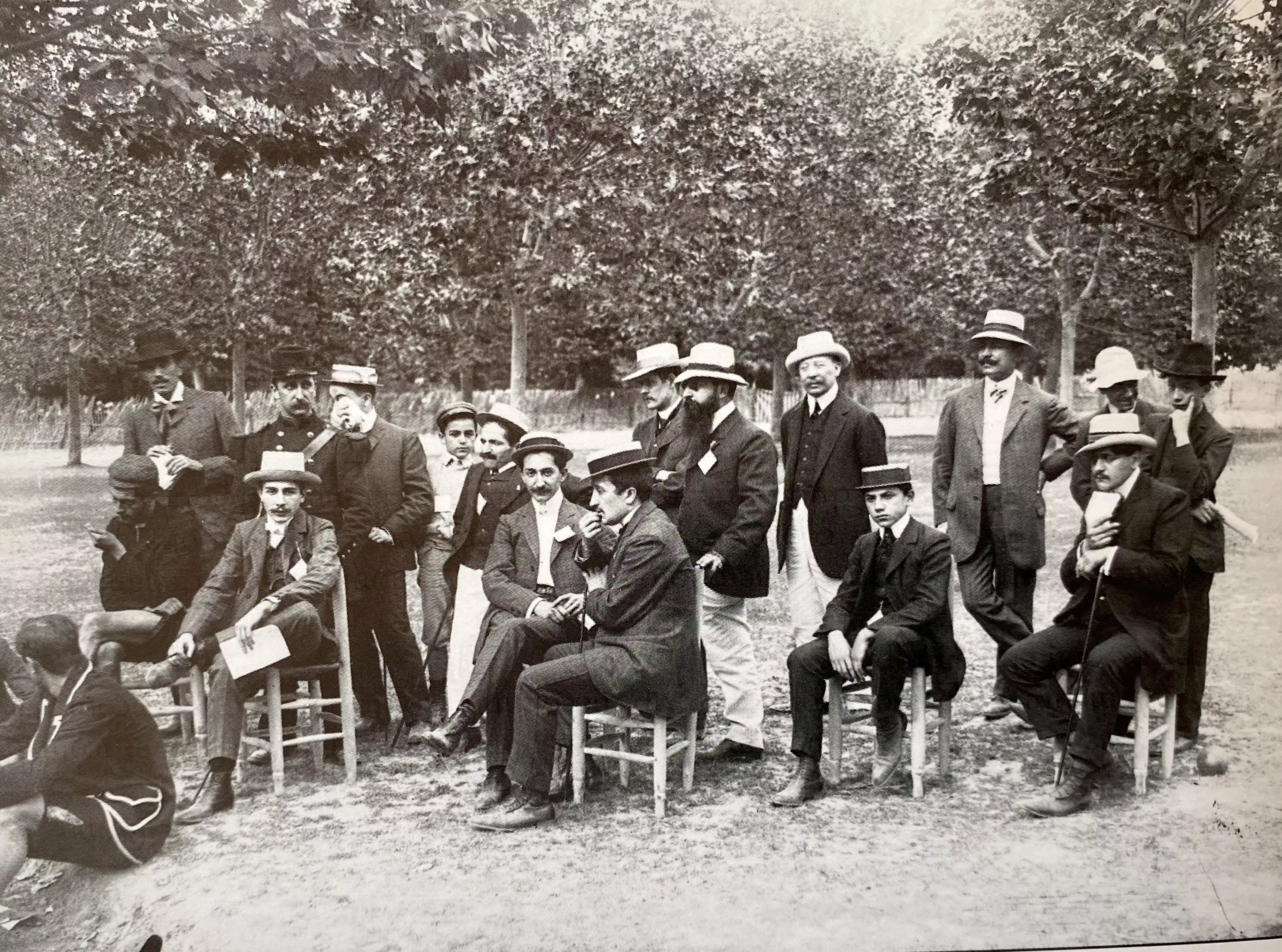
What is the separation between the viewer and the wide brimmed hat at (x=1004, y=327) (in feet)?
13.2

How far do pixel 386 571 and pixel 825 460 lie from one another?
173 cm

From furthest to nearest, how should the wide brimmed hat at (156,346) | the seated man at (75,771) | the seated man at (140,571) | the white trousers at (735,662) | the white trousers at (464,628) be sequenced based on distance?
the white trousers at (464,628), the white trousers at (735,662), the wide brimmed hat at (156,346), the seated man at (140,571), the seated man at (75,771)

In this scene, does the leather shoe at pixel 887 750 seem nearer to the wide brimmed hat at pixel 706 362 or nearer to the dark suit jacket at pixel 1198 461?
the dark suit jacket at pixel 1198 461

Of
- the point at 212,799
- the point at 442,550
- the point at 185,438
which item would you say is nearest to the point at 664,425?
the point at 442,550

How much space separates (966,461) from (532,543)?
166 centimetres

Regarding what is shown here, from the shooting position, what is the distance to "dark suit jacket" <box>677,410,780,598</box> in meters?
4.15

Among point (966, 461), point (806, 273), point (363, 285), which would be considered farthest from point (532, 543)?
point (966, 461)

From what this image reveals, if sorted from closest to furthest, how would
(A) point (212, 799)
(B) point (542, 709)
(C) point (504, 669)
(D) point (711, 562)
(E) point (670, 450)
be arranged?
(A) point (212, 799)
(B) point (542, 709)
(C) point (504, 669)
(D) point (711, 562)
(E) point (670, 450)

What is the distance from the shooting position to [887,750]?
3859 millimetres

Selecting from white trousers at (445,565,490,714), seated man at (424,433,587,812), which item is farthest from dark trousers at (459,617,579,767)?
white trousers at (445,565,490,714)

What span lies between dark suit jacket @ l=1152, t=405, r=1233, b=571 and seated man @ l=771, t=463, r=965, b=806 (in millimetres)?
789

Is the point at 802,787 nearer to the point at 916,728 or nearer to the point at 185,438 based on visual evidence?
the point at 916,728

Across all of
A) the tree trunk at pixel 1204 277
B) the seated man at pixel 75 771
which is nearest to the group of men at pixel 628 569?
the seated man at pixel 75 771

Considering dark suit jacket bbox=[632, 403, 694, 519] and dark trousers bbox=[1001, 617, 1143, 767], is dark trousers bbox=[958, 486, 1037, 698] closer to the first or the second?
dark trousers bbox=[1001, 617, 1143, 767]
